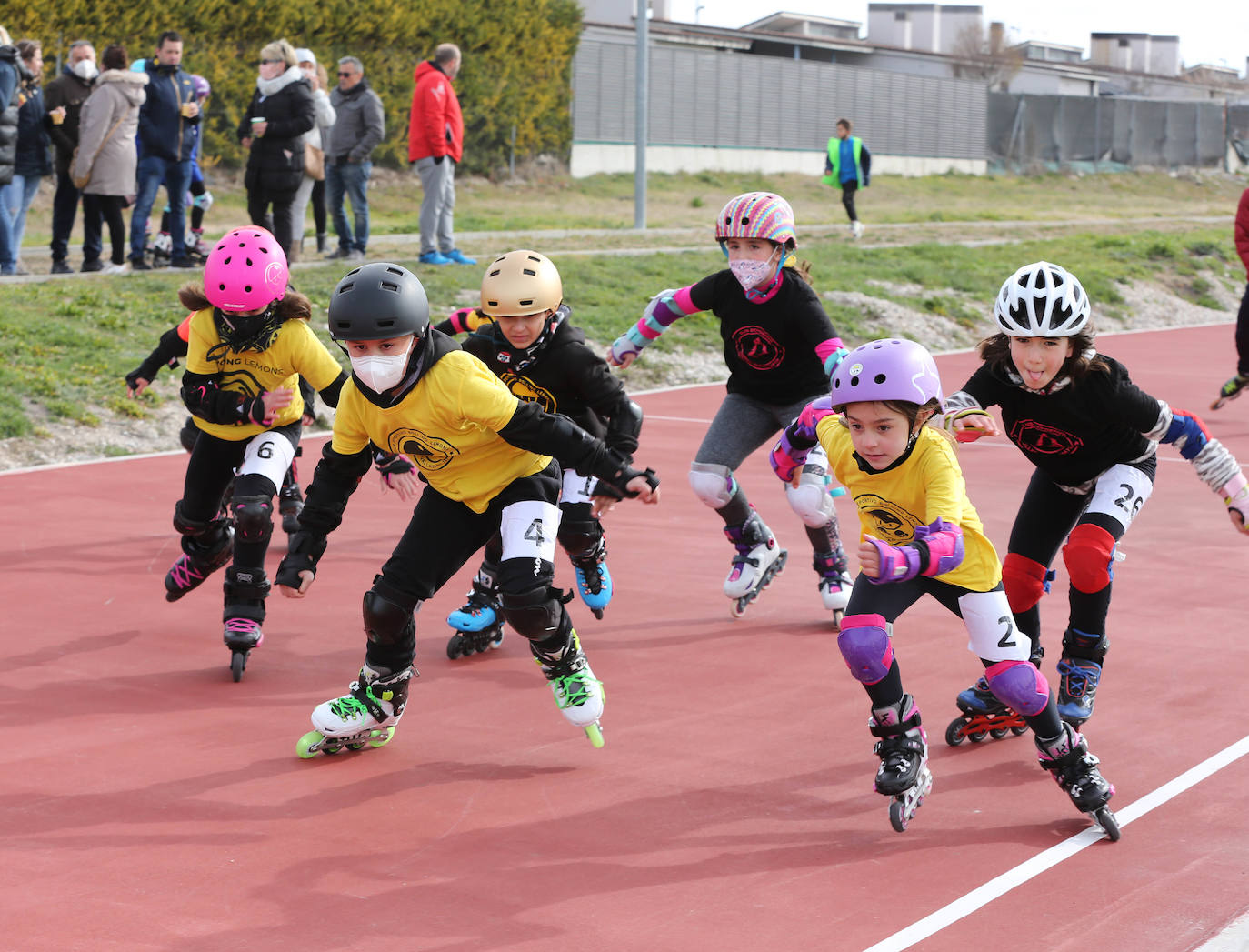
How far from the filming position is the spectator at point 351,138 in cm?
1806

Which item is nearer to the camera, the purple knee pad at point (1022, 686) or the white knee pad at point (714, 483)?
the purple knee pad at point (1022, 686)

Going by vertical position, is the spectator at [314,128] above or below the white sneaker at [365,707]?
above

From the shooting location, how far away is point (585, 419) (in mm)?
7809

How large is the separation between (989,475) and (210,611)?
21.9 ft

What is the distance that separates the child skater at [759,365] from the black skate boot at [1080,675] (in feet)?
6.06

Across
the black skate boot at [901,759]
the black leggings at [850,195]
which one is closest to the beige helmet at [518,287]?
Answer: the black skate boot at [901,759]

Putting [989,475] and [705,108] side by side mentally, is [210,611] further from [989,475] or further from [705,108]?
[705,108]

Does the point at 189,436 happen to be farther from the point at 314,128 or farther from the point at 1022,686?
the point at 314,128

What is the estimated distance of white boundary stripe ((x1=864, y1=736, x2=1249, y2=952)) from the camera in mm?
4582

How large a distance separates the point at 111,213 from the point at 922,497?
525 inches

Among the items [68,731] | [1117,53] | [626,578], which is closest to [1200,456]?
[626,578]

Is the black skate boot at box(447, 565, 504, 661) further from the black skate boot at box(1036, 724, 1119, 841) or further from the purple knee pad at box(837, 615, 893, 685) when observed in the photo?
the black skate boot at box(1036, 724, 1119, 841)

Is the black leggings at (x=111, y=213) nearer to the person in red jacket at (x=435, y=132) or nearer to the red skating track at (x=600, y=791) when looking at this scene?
the person in red jacket at (x=435, y=132)

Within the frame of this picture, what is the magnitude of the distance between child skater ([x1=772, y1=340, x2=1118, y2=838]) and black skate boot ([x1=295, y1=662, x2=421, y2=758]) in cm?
184
